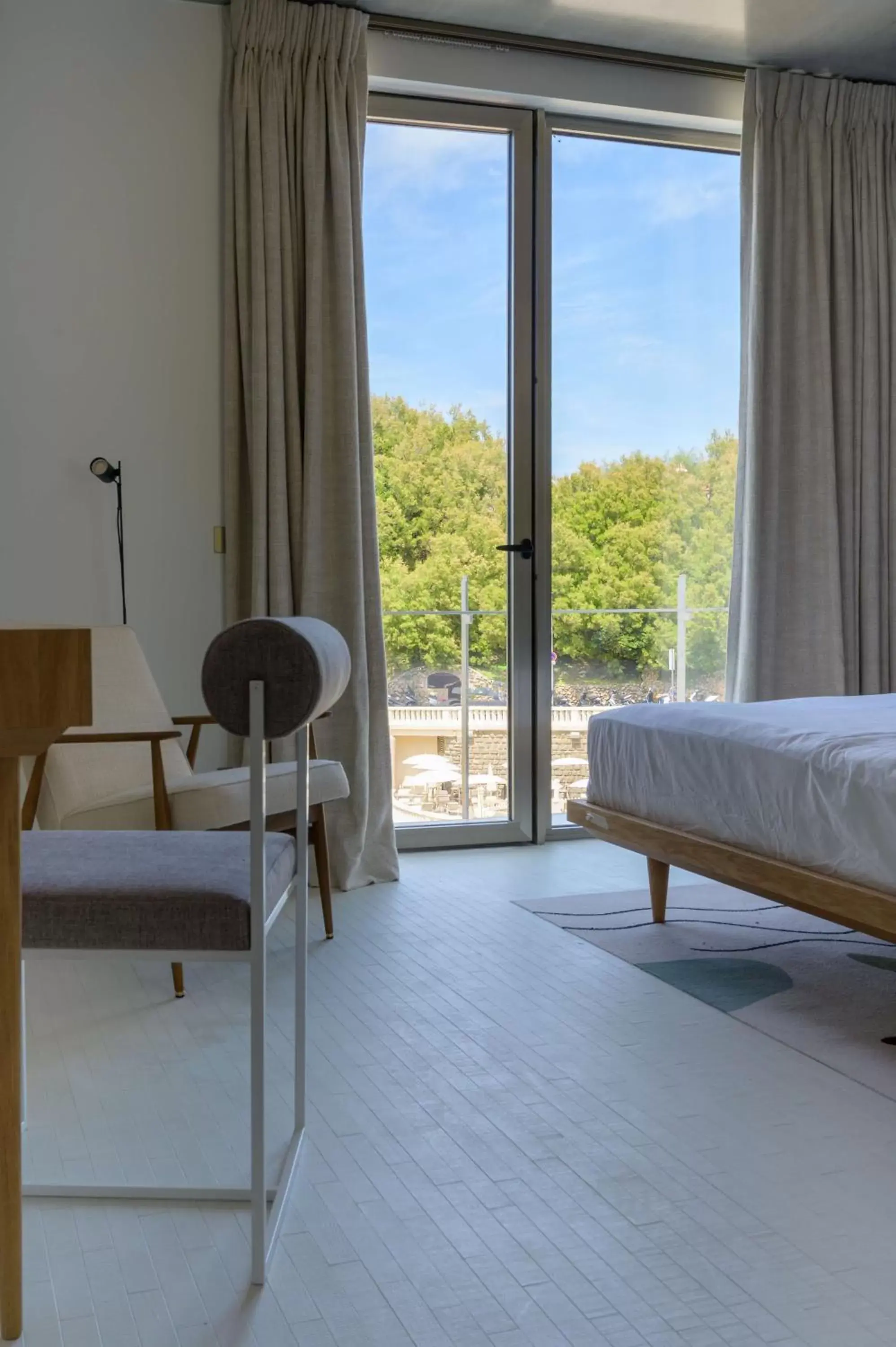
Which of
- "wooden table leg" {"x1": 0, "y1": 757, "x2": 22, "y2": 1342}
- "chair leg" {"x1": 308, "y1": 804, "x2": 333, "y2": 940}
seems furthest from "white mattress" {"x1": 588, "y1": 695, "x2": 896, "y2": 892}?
"wooden table leg" {"x1": 0, "y1": 757, "x2": 22, "y2": 1342}

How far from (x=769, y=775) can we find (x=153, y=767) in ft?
4.68

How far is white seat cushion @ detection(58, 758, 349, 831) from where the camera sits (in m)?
2.98

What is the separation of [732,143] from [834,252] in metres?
0.60

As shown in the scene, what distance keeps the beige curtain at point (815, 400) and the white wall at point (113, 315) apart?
6.42ft

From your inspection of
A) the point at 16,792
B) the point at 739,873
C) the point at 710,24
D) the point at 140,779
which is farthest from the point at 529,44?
the point at 16,792

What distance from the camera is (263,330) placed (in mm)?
3953

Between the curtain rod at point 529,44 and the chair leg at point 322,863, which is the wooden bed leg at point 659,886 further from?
the curtain rod at point 529,44

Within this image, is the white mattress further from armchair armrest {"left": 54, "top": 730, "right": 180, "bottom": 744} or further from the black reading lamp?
the black reading lamp

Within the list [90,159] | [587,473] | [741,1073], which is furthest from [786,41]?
[741,1073]

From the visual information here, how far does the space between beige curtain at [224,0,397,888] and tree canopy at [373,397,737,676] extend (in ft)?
1.29

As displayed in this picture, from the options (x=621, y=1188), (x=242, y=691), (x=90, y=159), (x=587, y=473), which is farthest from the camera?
(x=587, y=473)

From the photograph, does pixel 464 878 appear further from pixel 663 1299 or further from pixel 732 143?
pixel 732 143

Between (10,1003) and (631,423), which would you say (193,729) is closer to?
(10,1003)

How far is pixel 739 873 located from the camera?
2.87 metres
